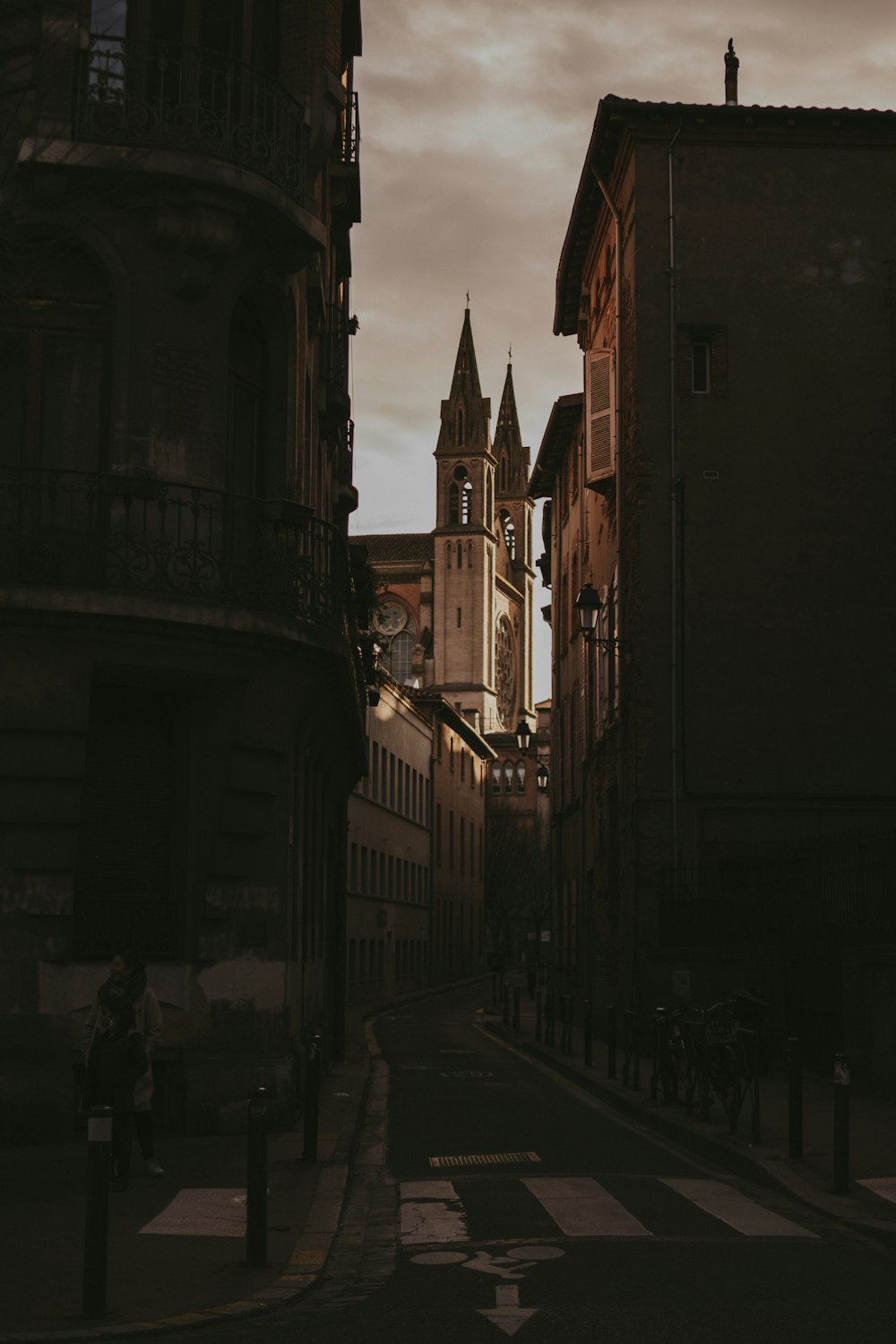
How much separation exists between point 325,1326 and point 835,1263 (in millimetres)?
2776

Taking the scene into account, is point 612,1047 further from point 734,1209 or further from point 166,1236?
point 166,1236

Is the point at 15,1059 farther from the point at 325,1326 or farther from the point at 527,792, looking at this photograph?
the point at 527,792

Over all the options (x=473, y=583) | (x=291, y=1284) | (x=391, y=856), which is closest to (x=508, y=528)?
(x=473, y=583)

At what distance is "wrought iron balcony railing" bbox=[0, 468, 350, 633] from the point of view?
14570mm

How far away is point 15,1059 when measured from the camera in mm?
14250

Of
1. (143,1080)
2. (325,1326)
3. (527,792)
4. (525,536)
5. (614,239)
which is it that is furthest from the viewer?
(525,536)

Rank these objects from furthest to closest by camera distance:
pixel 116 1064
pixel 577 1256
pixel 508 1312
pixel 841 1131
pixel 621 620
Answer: pixel 621 620
pixel 116 1064
pixel 841 1131
pixel 577 1256
pixel 508 1312

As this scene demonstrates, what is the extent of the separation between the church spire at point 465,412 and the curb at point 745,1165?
452 feet

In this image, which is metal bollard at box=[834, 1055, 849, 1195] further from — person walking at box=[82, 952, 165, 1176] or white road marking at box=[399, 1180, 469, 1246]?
person walking at box=[82, 952, 165, 1176]

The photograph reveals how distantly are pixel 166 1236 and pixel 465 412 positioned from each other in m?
151

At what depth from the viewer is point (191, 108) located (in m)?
15.4

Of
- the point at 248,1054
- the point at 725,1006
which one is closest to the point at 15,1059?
the point at 248,1054

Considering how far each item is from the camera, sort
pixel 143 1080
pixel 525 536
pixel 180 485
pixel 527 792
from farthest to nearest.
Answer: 1. pixel 525 536
2. pixel 527 792
3. pixel 180 485
4. pixel 143 1080

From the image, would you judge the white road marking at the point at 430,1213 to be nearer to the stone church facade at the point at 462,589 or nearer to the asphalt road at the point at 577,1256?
the asphalt road at the point at 577,1256
